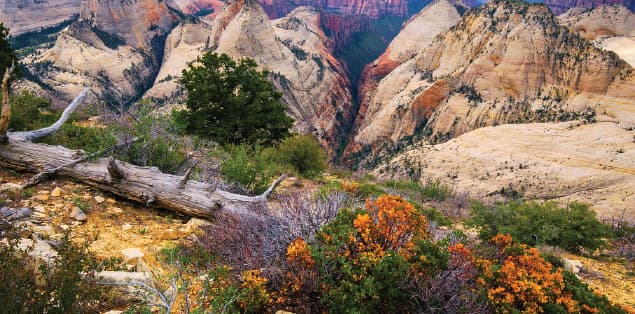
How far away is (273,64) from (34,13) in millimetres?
63960

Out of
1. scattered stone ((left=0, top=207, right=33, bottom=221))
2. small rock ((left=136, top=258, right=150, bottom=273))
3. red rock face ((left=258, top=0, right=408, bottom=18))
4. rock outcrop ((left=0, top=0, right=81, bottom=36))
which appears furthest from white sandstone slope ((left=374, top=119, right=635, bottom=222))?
red rock face ((left=258, top=0, right=408, bottom=18))

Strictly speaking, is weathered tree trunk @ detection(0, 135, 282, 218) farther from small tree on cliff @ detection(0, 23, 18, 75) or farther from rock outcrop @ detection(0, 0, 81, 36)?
rock outcrop @ detection(0, 0, 81, 36)

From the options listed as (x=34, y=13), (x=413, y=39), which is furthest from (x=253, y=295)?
(x=34, y=13)

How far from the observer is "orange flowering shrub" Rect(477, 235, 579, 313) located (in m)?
3.39

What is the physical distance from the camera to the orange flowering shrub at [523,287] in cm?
339

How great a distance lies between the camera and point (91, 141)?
8.16 m

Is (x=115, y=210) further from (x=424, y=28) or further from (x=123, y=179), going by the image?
(x=424, y=28)

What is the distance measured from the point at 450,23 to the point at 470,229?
9082 centimetres

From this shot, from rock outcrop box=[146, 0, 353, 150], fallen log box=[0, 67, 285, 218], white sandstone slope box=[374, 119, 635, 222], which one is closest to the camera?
fallen log box=[0, 67, 285, 218]

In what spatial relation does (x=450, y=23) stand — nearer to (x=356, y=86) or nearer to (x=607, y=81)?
(x=356, y=86)

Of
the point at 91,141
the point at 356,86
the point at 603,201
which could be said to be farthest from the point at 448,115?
the point at 356,86

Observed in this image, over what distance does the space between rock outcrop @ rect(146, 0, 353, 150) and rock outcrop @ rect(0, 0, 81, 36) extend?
34.7 metres

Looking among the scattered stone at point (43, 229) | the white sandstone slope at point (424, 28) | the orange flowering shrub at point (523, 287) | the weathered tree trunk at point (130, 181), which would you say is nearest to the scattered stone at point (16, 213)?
the scattered stone at point (43, 229)

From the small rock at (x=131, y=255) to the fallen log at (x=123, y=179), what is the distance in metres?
1.46
